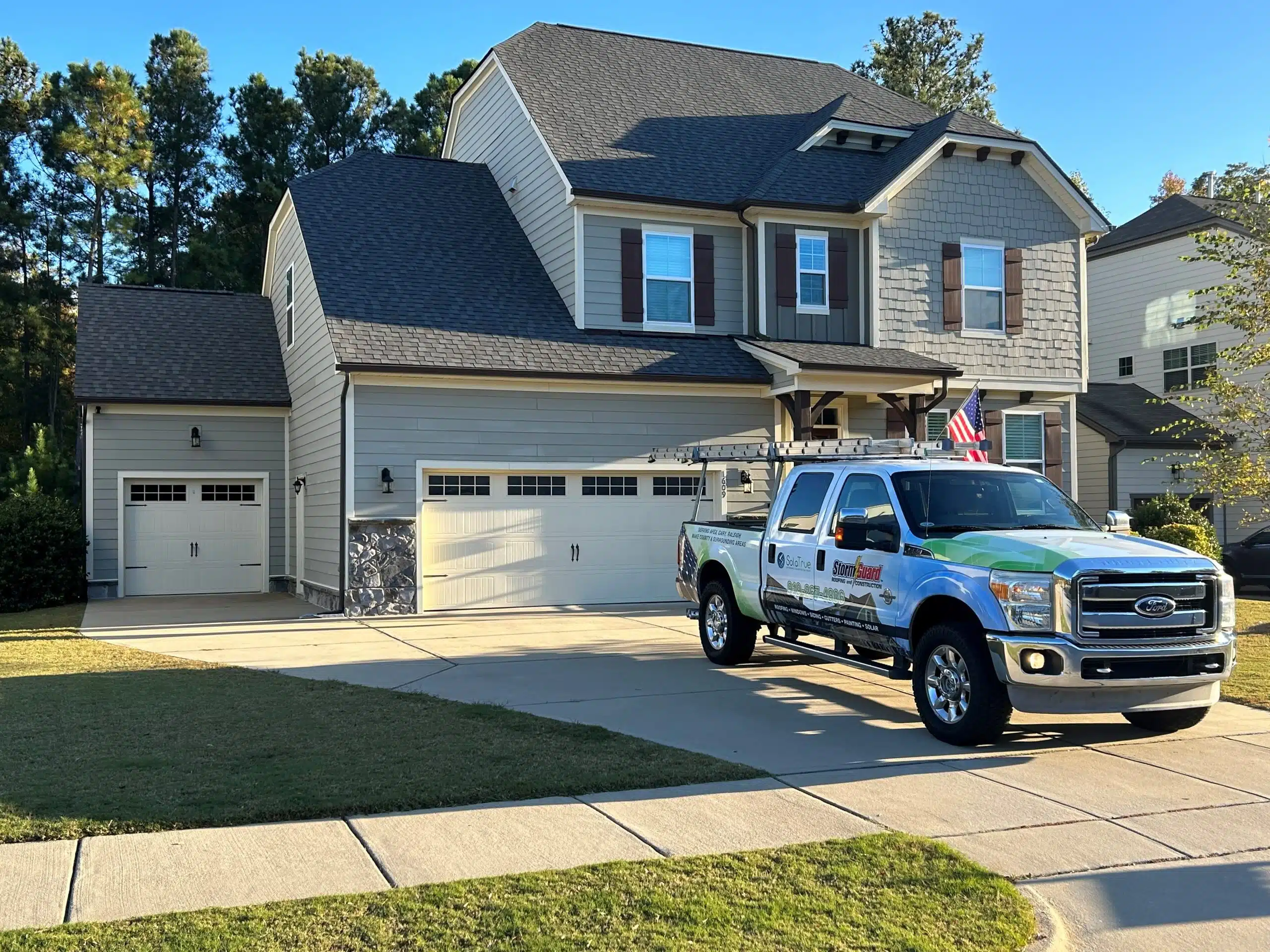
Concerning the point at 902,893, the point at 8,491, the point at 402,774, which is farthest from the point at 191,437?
the point at 902,893

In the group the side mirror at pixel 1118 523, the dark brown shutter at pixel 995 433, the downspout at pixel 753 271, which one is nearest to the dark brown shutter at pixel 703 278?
the downspout at pixel 753 271

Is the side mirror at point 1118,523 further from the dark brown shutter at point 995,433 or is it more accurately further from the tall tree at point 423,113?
the tall tree at point 423,113

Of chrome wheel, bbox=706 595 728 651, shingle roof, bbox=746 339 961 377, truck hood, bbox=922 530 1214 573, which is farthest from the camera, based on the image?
shingle roof, bbox=746 339 961 377

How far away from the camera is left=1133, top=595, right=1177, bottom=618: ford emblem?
7777 millimetres

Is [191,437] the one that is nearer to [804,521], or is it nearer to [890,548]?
[804,521]

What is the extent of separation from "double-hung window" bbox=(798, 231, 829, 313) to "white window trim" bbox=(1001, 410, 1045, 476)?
13.3 ft

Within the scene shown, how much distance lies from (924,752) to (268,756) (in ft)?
14.7

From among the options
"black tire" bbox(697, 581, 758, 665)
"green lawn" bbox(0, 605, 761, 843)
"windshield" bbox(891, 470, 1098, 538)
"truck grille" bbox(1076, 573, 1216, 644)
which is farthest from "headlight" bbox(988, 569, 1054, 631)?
"black tire" bbox(697, 581, 758, 665)

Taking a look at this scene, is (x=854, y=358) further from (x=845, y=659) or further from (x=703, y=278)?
(x=845, y=659)

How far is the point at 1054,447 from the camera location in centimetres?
2122

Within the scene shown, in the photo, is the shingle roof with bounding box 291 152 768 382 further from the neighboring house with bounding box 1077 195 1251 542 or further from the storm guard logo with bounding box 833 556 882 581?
the neighboring house with bounding box 1077 195 1251 542

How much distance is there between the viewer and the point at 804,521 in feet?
34.4

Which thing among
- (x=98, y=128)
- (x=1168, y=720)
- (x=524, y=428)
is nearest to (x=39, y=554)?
(x=524, y=428)

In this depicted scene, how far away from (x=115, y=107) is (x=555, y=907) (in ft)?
125
